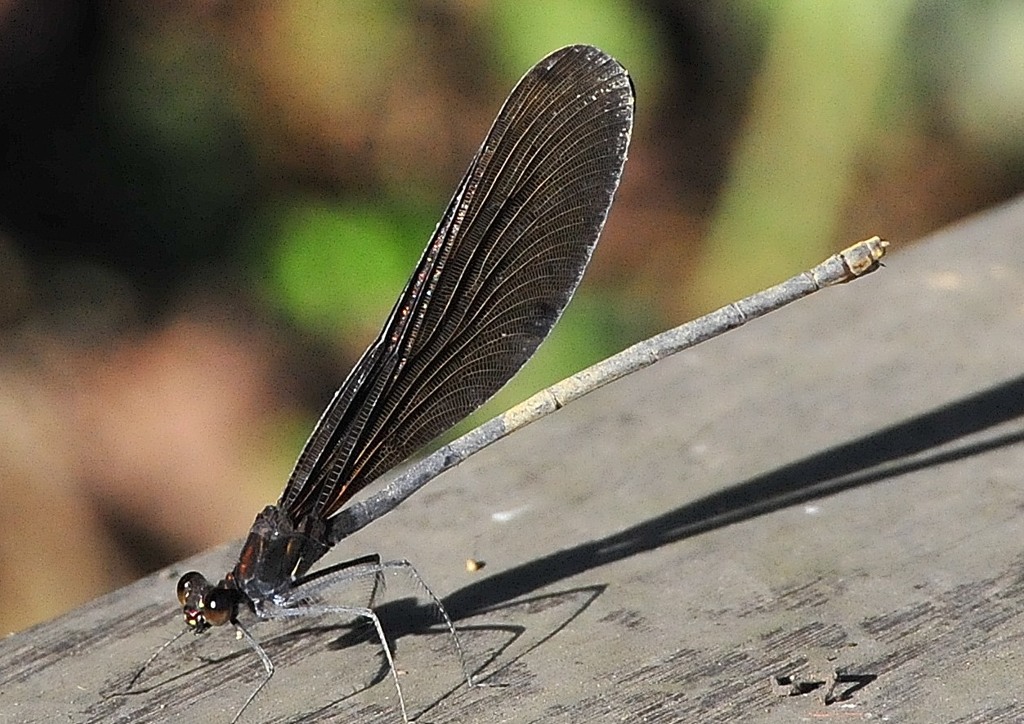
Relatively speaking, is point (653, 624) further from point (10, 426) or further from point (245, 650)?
point (10, 426)

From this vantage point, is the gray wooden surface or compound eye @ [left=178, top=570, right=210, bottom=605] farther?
compound eye @ [left=178, top=570, right=210, bottom=605]

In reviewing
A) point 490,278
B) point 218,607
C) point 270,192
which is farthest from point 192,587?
point 270,192

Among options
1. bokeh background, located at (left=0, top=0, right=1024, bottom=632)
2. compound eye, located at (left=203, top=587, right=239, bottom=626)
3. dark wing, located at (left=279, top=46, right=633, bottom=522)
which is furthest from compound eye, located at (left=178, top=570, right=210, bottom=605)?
bokeh background, located at (left=0, top=0, right=1024, bottom=632)

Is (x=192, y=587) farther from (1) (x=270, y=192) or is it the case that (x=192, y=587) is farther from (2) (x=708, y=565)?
(1) (x=270, y=192)

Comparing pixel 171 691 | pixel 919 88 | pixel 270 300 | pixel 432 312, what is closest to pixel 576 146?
pixel 432 312

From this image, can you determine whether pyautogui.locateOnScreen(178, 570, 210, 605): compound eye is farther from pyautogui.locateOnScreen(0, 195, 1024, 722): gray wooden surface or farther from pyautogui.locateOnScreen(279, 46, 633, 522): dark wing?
pyautogui.locateOnScreen(279, 46, 633, 522): dark wing
